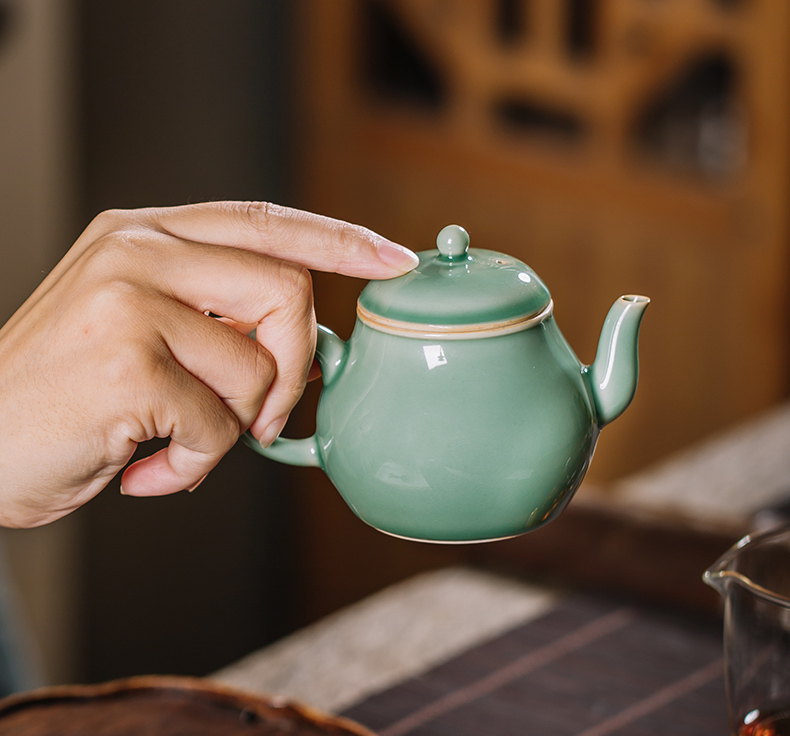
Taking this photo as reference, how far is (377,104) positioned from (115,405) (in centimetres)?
231

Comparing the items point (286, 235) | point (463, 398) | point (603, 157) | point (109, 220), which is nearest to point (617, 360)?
point (463, 398)

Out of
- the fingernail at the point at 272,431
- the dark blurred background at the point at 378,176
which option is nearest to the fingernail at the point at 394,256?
the fingernail at the point at 272,431

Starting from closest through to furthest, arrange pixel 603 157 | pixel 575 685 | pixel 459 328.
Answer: pixel 459 328 < pixel 575 685 < pixel 603 157

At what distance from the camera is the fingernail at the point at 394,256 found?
0.64 meters

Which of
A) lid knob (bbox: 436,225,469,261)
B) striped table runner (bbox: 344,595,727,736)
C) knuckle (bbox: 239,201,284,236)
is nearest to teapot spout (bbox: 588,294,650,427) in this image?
lid knob (bbox: 436,225,469,261)

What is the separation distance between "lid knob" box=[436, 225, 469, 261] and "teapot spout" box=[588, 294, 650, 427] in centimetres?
10

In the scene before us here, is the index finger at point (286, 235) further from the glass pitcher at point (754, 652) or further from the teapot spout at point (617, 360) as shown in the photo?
the glass pitcher at point (754, 652)

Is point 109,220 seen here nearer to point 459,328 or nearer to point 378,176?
point 459,328

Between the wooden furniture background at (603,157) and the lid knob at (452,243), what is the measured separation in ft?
5.77

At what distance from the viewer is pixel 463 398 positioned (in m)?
0.60

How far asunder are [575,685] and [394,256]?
49 centimetres

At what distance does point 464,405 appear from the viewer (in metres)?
0.61

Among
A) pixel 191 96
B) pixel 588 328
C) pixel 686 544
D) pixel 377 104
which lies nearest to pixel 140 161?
pixel 191 96

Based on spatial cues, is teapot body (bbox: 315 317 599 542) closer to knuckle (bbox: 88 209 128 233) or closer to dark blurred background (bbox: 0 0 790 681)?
knuckle (bbox: 88 209 128 233)
